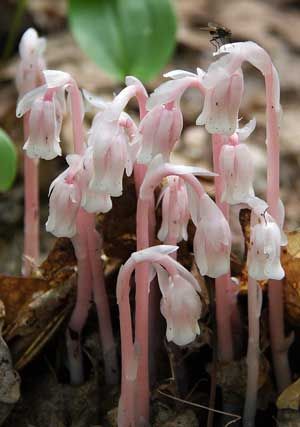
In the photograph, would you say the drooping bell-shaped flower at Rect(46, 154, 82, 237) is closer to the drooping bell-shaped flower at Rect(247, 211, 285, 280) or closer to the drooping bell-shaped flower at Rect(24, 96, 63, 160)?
the drooping bell-shaped flower at Rect(24, 96, 63, 160)

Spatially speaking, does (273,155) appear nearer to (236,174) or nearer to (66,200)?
(236,174)

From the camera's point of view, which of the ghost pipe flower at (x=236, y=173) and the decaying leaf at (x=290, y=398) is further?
the decaying leaf at (x=290, y=398)

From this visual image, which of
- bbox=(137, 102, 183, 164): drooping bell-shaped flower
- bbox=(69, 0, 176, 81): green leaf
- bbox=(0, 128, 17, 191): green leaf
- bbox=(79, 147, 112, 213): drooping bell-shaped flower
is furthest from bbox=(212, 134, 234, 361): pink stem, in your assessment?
bbox=(69, 0, 176, 81): green leaf

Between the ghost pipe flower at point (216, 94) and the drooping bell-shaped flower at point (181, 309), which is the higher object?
the ghost pipe flower at point (216, 94)

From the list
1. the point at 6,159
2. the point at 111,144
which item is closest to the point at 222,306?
the point at 111,144

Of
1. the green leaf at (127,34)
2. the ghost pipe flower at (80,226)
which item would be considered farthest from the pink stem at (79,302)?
the green leaf at (127,34)

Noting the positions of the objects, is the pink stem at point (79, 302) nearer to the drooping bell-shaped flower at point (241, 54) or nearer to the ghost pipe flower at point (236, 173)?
the ghost pipe flower at point (236, 173)

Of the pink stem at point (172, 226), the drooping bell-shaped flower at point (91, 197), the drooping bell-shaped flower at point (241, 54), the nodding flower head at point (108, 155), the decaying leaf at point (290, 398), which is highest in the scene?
the drooping bell-shaped flower at point (241, 54)

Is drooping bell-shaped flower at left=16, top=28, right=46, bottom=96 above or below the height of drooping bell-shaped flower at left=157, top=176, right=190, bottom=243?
above
